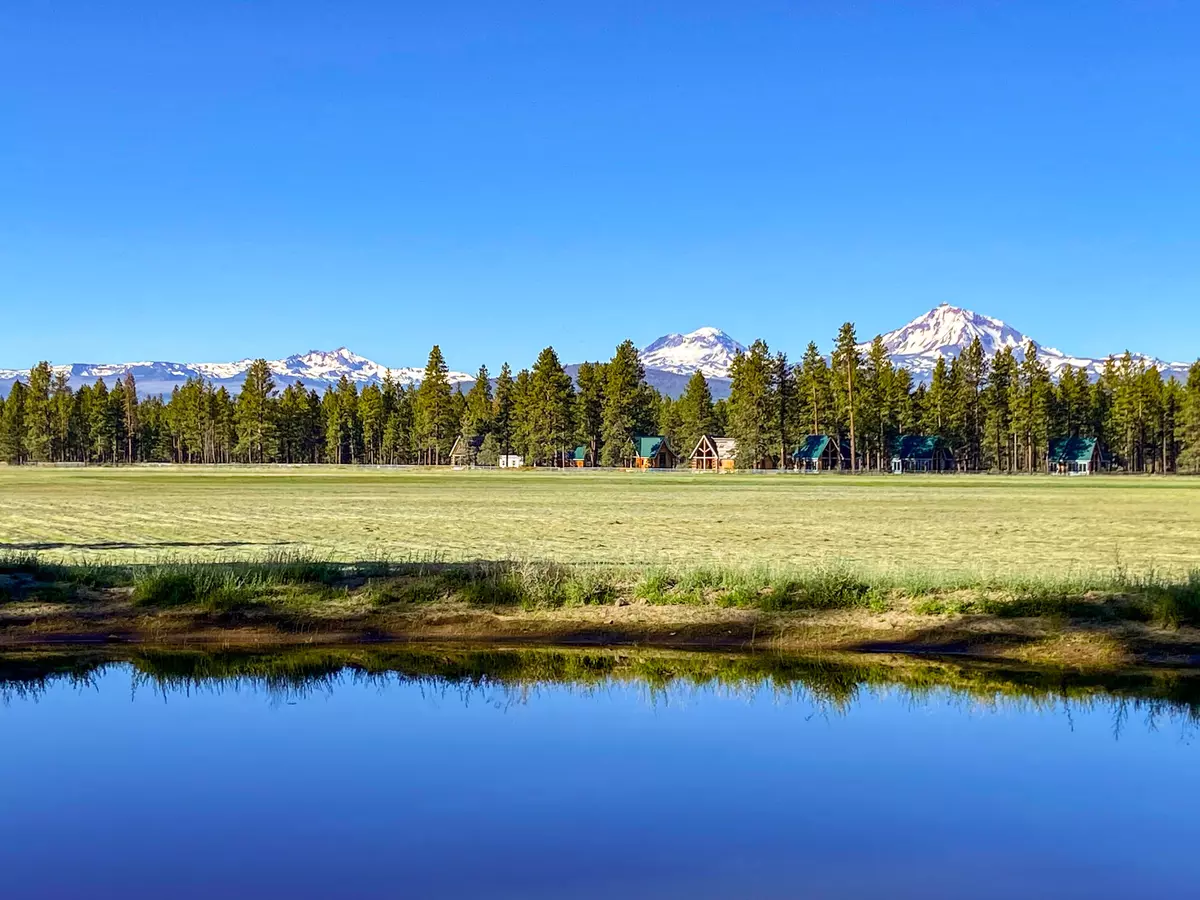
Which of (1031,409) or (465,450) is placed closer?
(1031,409)

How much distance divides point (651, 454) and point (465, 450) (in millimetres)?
30505

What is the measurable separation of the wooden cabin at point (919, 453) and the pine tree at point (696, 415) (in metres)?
25.1

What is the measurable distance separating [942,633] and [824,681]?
3.34 meters

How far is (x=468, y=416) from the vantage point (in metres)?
177

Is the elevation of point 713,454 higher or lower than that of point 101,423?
lower

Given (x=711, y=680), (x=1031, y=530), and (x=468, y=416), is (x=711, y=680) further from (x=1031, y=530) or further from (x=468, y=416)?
(x=468, y=416)

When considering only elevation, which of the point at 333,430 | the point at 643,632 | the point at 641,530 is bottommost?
the point at 643,632

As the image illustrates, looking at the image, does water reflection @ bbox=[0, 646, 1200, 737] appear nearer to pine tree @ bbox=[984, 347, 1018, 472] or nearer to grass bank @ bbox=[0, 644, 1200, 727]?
grass bank @ bbox=[0, 644, 1200, 727]

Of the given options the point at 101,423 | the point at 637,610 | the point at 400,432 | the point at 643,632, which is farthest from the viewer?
the point at 101,423

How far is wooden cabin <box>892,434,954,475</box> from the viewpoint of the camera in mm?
155250

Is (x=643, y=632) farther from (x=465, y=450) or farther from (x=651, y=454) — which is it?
(x=465, y=450)

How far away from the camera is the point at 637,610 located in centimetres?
1961

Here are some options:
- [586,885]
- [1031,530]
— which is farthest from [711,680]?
[1031,530]

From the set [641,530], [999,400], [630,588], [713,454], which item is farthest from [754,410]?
[630,588]
